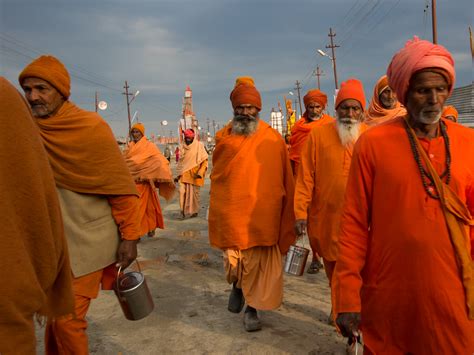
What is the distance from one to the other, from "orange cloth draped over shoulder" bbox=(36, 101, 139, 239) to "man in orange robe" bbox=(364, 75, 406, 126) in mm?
2551

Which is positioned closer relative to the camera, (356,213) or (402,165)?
(402,165)

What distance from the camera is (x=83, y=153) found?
2850 mm

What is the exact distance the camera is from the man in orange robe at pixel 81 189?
277cm

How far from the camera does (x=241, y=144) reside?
170 inches

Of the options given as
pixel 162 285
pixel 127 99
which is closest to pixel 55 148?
pixel 162 285

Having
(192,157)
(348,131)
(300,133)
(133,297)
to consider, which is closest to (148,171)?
(300,133)

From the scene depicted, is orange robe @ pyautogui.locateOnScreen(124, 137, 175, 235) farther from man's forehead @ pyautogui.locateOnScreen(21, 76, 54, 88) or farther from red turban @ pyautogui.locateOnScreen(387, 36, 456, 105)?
red turban @ pyautogui.locateOnScreen(387, 36, 456, 105)

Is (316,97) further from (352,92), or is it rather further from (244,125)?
(352,92)

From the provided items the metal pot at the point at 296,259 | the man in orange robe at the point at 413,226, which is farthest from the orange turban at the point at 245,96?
the man in orange robe at the point at 413,226

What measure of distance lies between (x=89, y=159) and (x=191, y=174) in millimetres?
8031

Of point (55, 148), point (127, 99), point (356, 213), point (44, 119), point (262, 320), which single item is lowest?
point (262, 320)

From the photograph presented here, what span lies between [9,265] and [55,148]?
1.74 m

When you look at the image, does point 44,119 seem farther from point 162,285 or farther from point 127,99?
point 127,99

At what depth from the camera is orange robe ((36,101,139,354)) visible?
9.03 feet
